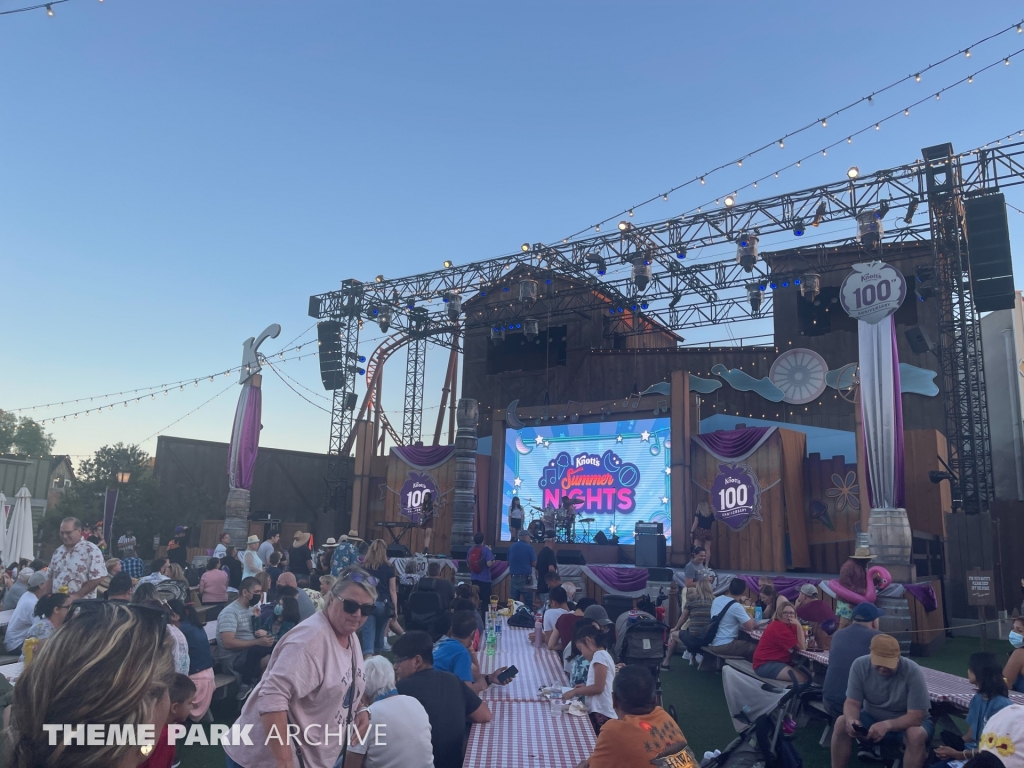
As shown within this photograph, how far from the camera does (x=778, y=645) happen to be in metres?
6.73

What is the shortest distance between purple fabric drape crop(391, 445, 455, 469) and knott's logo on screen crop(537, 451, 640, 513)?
3602 mm

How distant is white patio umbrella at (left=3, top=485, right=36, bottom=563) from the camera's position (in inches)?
490

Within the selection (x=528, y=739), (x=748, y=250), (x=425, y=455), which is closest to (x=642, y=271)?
(x=748, y=250)

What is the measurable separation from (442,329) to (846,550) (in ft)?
41.0

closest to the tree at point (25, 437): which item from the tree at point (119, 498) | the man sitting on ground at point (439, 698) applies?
the tree at point (119, 498)

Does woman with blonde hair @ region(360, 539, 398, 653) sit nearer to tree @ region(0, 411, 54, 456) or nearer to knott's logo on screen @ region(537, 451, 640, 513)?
knott's logo on screen @ region(537, 451, 640, 513)

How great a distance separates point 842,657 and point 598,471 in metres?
12.1

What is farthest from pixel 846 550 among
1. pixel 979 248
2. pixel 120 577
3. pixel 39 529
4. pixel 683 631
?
pixel 39 529

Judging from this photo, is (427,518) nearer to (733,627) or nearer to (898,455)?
(898,455)

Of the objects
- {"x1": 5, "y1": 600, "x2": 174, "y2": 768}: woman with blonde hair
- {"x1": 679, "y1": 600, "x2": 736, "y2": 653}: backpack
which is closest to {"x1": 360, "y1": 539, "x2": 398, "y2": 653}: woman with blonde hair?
{"x1": 679, "y1": 600, "x2": 736, "y2": 653}: backpack

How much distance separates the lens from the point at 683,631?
29.8 ft

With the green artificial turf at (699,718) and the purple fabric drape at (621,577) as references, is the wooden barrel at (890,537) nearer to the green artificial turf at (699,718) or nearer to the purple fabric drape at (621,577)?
the green artificial turf at (699,718)

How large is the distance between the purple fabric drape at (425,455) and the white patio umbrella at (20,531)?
409 inches

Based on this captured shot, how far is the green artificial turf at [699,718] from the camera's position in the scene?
5758mm
